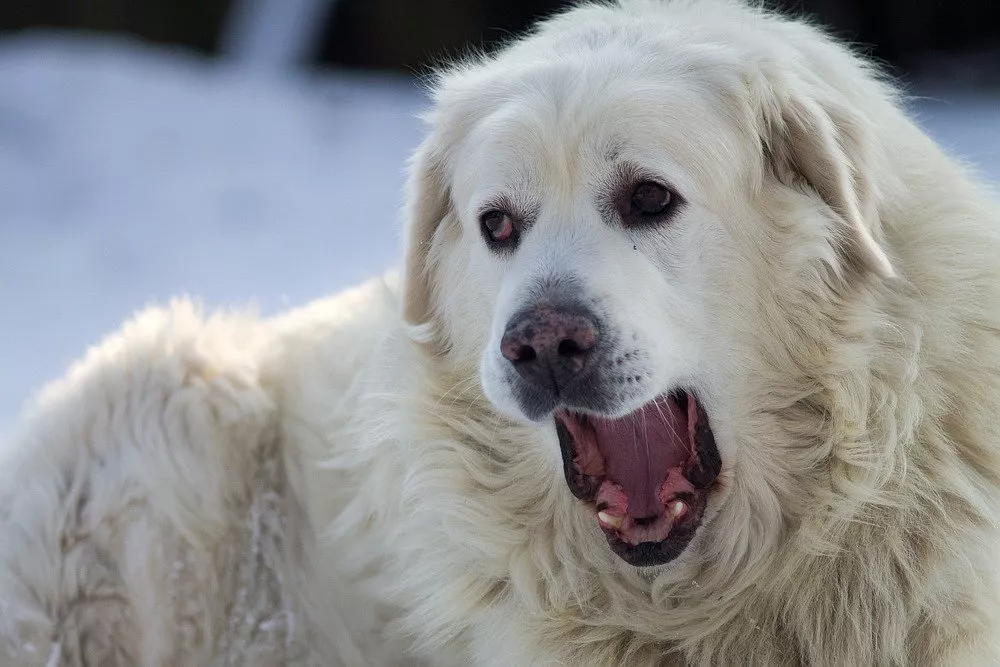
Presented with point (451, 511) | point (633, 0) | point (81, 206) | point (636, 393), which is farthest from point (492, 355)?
point (81, 206)

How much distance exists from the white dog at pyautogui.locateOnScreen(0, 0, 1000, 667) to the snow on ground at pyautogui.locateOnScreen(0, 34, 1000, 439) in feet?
11.3

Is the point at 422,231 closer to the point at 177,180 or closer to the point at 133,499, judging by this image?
the point at 133,499

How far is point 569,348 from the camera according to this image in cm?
254

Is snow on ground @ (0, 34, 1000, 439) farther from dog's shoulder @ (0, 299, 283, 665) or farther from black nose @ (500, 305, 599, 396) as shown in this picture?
black nose @ (500, 305, 599, 396)

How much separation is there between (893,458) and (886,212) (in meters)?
0.61

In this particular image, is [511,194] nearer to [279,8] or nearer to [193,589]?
[193,589]

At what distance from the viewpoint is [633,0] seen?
10.5 feet

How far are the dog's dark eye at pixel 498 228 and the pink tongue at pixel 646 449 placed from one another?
502 mm

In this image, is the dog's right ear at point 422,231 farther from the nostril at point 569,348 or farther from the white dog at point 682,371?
the nostril at point 569,348

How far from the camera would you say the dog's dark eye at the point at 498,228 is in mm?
2879

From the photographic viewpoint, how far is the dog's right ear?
3.18 m

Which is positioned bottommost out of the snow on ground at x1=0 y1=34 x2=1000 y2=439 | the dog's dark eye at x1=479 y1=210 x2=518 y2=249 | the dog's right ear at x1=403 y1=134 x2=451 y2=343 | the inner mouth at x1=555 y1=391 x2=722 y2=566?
the snow on ground at x1=0 y1=34 x2=1000 y2=439

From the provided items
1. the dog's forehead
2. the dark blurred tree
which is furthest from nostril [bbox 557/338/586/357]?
the dark blurred tree

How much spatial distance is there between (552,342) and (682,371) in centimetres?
37
